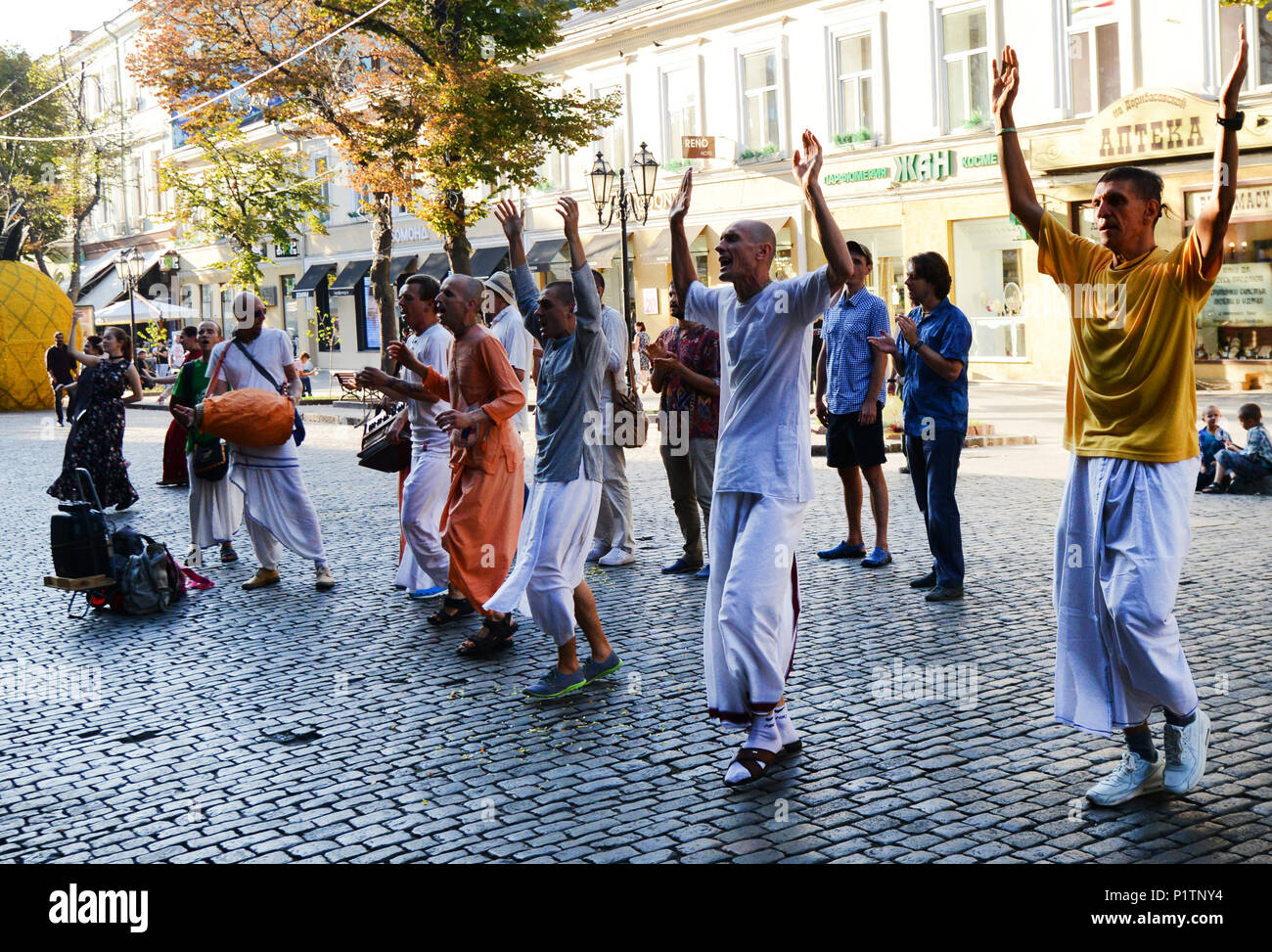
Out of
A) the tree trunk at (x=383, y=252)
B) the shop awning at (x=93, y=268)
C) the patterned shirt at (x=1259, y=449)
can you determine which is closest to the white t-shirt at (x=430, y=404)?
the patterned shirt at (x=1259, y=449)

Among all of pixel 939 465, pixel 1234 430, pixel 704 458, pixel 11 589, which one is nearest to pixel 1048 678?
pixel 939 465

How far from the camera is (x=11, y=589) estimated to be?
31.6 feet

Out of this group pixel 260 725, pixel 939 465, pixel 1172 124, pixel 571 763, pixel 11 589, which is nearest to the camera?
pixel 571 763

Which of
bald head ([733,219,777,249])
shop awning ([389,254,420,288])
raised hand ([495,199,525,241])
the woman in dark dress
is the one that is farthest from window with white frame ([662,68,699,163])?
bald head ([733,219,777,249])

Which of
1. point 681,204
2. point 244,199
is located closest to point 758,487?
point 681,204

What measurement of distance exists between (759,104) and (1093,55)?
342 inches

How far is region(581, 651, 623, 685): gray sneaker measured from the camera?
6395 millimetres

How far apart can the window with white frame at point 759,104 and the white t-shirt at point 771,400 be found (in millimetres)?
27382

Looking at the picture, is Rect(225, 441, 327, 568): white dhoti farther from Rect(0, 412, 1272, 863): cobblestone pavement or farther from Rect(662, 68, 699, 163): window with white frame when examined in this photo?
Rect(662, 68, 699, 163): window with white frame

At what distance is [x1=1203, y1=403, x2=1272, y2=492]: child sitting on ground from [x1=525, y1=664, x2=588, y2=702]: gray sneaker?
8.06 meters

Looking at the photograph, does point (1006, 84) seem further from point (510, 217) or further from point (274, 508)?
point (274, 508)

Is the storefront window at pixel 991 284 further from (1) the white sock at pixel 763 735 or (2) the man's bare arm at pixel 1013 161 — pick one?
(1) the white sock at pixel 763 735

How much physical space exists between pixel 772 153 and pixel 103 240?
39.2 metres
